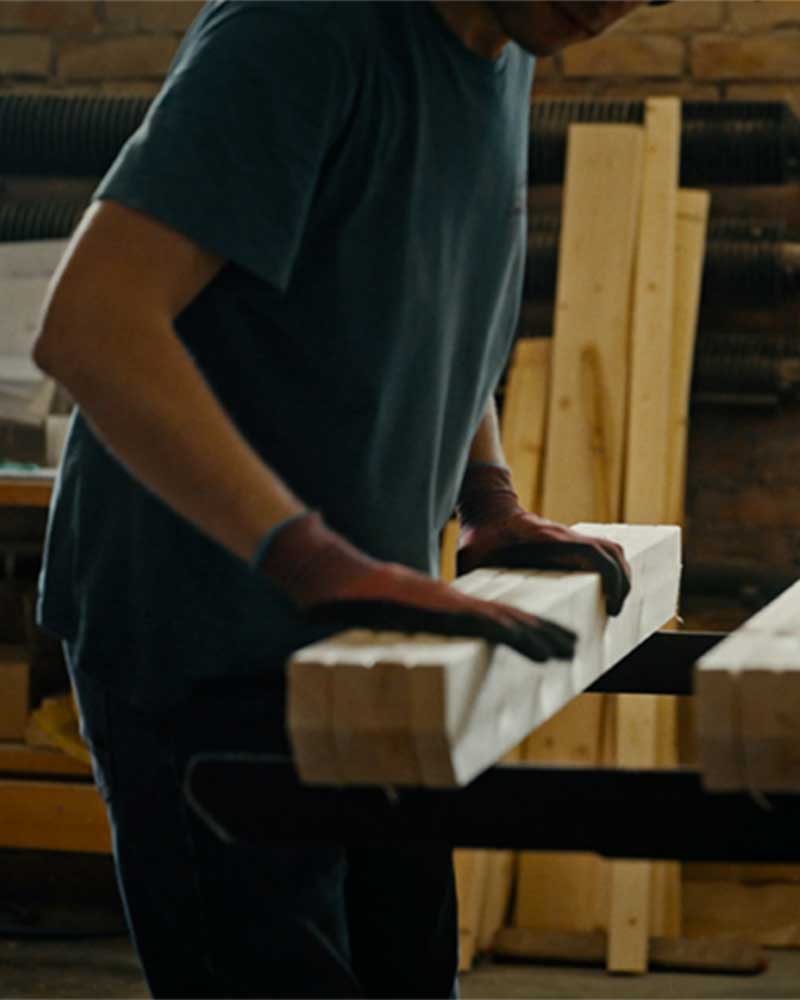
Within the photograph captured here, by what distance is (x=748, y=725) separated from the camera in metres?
1.17

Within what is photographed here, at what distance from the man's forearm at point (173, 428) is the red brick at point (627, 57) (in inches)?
109

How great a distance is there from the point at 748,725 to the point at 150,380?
1.55 feet

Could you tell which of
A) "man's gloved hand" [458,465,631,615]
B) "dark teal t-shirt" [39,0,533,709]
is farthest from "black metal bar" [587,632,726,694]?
"dark teal t-shirt" [39,0,533,709]

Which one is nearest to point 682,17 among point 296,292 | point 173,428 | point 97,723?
point 296,292

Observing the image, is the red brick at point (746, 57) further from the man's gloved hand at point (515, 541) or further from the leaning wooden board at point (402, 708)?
the leaning wooden board at point (402, 708)

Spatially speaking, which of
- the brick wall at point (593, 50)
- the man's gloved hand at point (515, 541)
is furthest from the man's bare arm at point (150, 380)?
the brick wall at point (593, 50)

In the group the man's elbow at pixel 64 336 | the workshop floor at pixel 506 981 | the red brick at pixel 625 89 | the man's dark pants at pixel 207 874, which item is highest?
the red brick at pixel 625 89

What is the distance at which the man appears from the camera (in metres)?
1.29

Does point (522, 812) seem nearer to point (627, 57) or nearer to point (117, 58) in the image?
point (627, 57)

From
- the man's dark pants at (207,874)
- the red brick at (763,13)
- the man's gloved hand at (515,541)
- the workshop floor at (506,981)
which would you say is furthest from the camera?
the red brick at (763,13)

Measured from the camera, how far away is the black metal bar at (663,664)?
178cm

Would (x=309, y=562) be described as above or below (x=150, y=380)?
below

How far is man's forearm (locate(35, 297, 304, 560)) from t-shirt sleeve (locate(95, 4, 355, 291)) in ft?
0.29

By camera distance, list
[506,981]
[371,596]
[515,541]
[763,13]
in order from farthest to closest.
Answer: [763,13] < [506,981] < [515,541] < [371,596]
